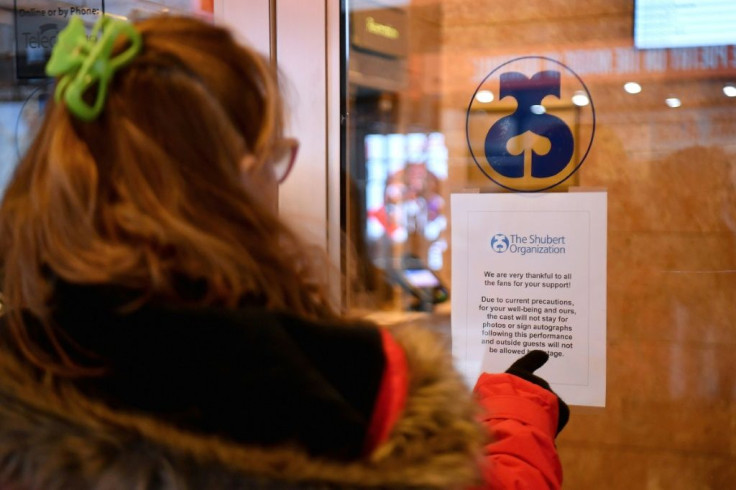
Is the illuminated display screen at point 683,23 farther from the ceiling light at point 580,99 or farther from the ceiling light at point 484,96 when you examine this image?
the ceiling light at point 484,96

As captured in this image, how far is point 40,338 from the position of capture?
934 mm

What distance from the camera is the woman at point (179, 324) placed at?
862mm

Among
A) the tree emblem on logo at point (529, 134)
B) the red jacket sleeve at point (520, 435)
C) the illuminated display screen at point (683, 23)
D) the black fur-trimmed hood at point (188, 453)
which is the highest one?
the illuminated display screen at point (683, 23)

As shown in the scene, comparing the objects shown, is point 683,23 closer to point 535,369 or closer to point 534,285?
point 534,285

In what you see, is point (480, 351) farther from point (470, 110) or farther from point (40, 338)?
point (40, 338)

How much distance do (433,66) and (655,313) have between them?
591mm

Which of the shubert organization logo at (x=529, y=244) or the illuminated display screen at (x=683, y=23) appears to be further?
the shubert organization logo at (x=529, y=244)

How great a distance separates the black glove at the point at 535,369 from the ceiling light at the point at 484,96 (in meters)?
0.45

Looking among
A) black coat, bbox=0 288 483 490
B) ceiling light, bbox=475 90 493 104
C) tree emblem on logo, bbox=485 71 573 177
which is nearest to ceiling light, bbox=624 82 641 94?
tree emblem on logo, bbox=485 71 573 177

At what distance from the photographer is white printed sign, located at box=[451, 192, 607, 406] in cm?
146

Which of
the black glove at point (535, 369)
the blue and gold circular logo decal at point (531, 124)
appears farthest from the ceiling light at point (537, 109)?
the black glove at point (535, 369)

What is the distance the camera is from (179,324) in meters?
0.87

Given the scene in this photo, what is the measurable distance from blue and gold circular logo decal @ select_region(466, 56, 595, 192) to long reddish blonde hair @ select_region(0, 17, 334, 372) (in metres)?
0.62

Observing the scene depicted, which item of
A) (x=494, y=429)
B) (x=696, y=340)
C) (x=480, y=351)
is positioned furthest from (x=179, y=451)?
(x=696, y=340)
